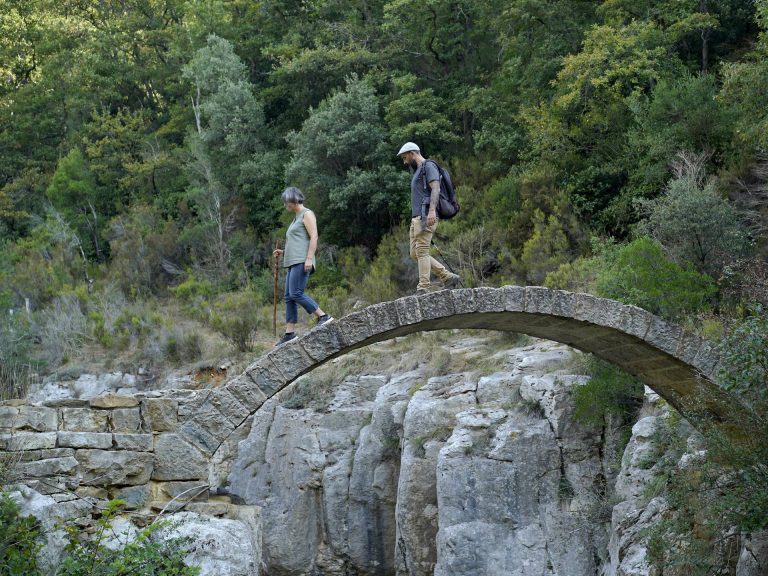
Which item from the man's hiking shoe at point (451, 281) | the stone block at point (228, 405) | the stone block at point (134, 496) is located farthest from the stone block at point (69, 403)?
the man's hiking shoe at point (451, 281)

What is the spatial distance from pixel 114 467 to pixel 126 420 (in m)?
0.46

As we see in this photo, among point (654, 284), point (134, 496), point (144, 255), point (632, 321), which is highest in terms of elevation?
point (144, 255)

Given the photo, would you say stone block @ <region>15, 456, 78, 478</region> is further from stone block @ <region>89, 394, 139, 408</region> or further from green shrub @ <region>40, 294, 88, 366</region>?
green shrub @ <region>40, 294, 88, 366</region>

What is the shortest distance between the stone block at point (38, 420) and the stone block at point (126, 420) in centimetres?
51

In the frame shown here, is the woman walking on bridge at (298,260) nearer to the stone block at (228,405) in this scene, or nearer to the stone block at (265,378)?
the stone block at (265,378)

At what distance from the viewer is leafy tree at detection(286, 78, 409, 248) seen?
23.5 meters

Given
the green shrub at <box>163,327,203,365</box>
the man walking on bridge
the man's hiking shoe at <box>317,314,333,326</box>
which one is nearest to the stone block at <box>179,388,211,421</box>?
the man's hiking shoe at <box>317,314,333,326</box>

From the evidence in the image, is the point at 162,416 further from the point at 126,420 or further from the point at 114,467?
the point at 114,467

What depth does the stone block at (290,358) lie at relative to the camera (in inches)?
376

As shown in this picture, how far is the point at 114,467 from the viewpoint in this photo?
942 centimetres

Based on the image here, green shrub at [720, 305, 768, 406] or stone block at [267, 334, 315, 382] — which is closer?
stone block at [267, 334, 315, 382]

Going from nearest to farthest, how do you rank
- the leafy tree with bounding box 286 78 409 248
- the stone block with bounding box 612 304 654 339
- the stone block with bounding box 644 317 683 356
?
the stone block with bounding box 612 304 654 339 → the stone block with bounding box 644 317 683 356 → the leafy tree with bounding box 286 78 409 248

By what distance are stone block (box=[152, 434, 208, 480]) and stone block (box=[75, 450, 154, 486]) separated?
91 millimetres

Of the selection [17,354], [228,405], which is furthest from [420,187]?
[17,354]
